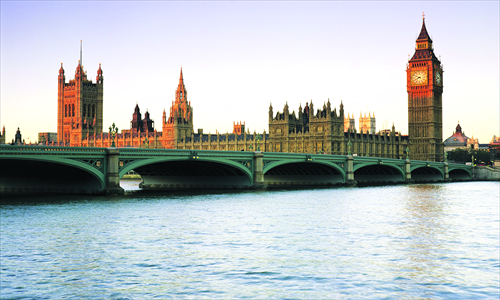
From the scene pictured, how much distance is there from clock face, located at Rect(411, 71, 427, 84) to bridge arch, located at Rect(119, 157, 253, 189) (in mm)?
95169

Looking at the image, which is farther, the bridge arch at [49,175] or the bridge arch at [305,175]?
the bridge arch at [305,175]

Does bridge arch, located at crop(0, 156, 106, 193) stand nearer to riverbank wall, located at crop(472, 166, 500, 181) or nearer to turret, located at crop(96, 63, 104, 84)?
riverbank wall, located at crop(472, 166, 500, 181)

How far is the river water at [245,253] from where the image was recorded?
61.7 ft

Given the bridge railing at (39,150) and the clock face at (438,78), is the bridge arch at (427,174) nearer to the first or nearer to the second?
the clock face at (438,78)

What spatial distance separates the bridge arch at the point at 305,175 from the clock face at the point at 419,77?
77.5m

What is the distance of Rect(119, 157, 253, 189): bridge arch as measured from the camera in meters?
63.9

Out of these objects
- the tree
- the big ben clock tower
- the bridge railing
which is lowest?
the bridge railing

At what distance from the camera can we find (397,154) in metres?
141

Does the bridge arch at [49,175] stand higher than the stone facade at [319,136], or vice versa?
the stone facade at [319,136]

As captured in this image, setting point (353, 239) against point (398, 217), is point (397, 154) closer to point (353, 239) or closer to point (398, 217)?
point (398, 217)

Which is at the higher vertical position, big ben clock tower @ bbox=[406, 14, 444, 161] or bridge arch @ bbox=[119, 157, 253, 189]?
big ben clock tower @ bbox=[406, 14, 444, 161]

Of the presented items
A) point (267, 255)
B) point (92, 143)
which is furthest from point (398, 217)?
point (92, 143)

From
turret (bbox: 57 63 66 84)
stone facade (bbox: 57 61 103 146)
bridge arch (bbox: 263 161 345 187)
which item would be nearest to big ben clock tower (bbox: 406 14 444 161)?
bridge arch (bbox: 263 161 345 187)

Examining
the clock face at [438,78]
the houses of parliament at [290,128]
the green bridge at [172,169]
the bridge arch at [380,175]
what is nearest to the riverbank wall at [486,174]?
the houses of parliament at [290,128]
